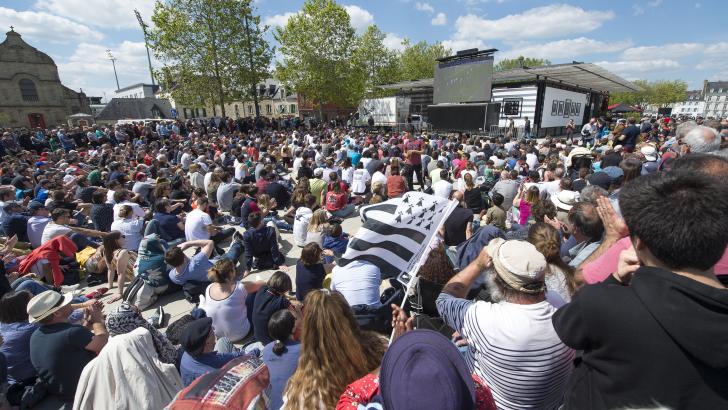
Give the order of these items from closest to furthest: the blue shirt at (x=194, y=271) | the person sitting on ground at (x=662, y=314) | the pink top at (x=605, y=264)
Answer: the person sitting on ground at (x=662, y=314), the pink top at (x=605, y=264), the blue shirt at (x=194, y=271)

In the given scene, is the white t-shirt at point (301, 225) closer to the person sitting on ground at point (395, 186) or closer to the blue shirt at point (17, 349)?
the person sitting on ground at point (395, 186)

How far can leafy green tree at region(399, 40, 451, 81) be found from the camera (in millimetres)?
50969

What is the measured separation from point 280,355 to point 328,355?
90 cm

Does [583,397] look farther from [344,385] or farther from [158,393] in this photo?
[158,393]

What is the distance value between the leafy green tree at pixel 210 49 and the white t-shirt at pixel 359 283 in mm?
31967

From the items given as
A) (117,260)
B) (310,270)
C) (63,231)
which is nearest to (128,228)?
(117,260)

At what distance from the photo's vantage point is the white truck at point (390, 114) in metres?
33.6

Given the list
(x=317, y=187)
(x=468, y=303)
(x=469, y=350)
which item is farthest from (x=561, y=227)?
(x=317, y=187)

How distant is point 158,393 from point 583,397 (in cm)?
275

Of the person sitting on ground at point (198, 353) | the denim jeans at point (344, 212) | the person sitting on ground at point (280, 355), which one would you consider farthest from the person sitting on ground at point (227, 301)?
the denim jeans at point (344, 212)

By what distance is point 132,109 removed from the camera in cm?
4756

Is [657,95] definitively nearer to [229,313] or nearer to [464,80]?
[464,80]

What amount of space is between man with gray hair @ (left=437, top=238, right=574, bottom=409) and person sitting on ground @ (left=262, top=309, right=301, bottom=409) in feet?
4.43

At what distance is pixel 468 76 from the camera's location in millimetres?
23562
